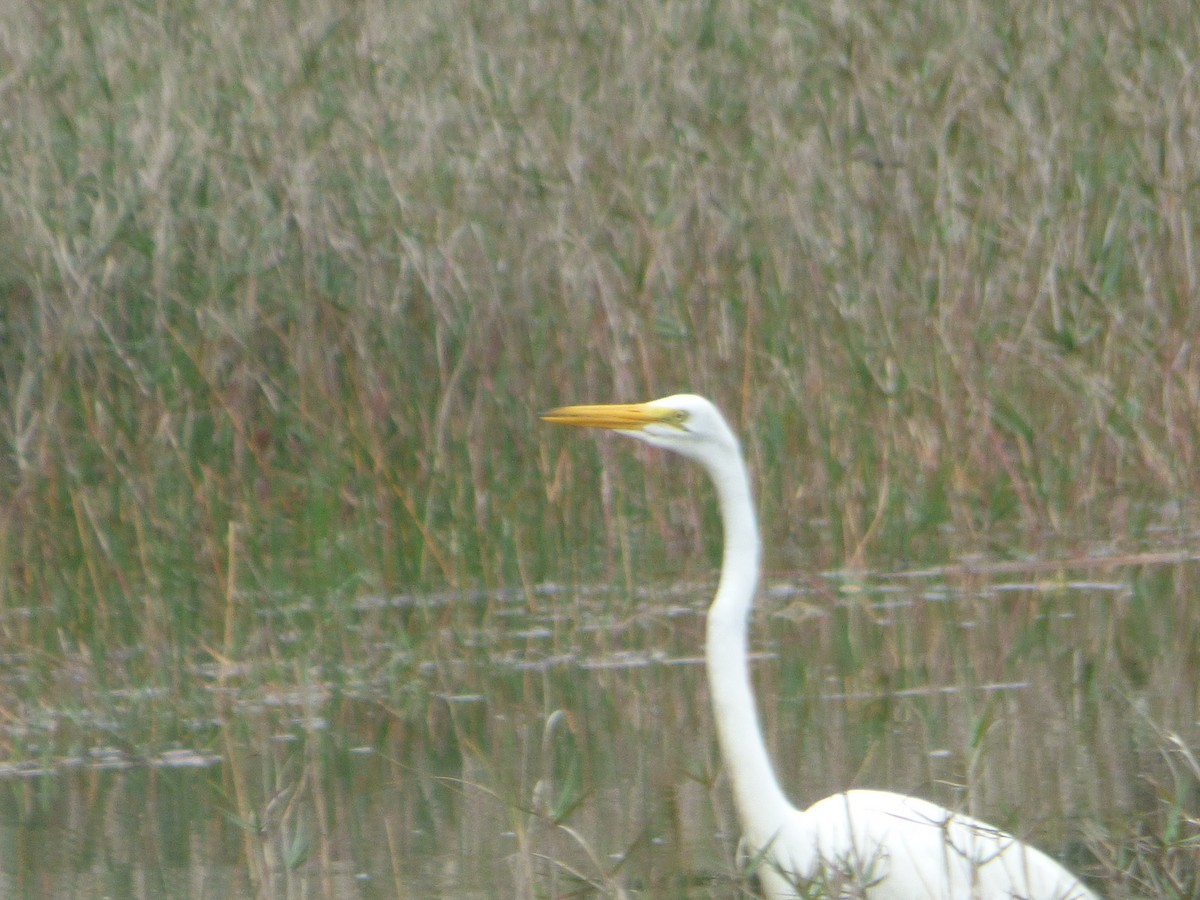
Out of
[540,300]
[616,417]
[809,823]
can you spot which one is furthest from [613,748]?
[540,300]

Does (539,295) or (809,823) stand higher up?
(539,295)

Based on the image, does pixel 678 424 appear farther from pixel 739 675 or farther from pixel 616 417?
pixel 739 675

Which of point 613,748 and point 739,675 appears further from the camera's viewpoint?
point 613,748

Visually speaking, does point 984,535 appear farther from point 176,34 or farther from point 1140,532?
point 176,34

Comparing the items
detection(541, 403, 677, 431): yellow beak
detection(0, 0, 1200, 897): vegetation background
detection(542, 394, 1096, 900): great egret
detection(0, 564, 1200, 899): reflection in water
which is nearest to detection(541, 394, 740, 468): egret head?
detection(541, 403, 677, 431): yellow beak

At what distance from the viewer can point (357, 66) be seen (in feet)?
17.7

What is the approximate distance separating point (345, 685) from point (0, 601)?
0.83m

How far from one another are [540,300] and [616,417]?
6.24 ft

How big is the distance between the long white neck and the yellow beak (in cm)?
12

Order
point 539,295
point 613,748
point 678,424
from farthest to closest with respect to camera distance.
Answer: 1. point 539,295
2. point 613,748
3. point 678,424

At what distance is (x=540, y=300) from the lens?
5160 mm

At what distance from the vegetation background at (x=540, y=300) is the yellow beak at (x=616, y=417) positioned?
1293mm

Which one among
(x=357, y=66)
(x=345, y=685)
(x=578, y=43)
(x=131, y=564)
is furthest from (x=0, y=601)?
(x=578, y=43)

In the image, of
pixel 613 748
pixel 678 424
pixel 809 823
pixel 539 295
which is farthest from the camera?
pixel 539 295
